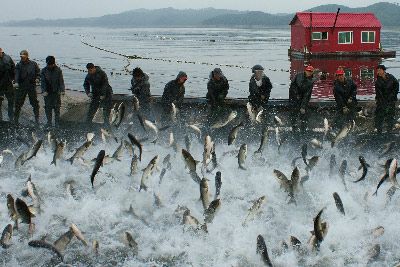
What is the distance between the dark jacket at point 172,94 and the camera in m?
13.3

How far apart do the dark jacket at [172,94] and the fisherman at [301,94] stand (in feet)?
10.3

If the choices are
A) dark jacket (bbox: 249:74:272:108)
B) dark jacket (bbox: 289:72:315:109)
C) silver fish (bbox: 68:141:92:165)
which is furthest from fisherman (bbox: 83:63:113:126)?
dark jacket (bbox: 289:72:315:109)

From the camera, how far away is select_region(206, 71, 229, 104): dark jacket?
1316 cm

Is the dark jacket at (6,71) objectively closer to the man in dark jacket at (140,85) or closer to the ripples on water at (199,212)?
the ripples on water at (199,212)

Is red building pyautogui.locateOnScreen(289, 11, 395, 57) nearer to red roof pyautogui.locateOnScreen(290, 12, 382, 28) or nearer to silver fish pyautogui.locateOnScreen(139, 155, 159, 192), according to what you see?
red roof pyautogui.locateOnScreen(290, 12, 382, 28)

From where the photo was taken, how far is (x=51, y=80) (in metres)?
13.1

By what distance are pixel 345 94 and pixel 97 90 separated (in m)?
6.96

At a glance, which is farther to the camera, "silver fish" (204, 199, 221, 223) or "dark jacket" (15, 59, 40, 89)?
"dark jacket" (15, 59, 40, 89)

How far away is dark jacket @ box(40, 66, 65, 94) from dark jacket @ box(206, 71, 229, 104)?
419cm

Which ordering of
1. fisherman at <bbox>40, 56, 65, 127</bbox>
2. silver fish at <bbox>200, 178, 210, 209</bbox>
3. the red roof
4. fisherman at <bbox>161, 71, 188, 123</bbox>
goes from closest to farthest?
silver fish at <bbox>200, 178, 210, 209</bbox> → fisherman at <bbox>40, 56, 65, 127</bbox> → fisherman at <bbox>161, 71, 188, 123</bbox> → the red roof

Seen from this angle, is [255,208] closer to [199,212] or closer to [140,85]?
[199,212]

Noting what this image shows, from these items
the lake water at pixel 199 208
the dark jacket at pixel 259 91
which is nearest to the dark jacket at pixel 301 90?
the dark jacket at pixel 259 91

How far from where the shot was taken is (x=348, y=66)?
1828 inches

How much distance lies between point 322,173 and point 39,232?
270 inches
